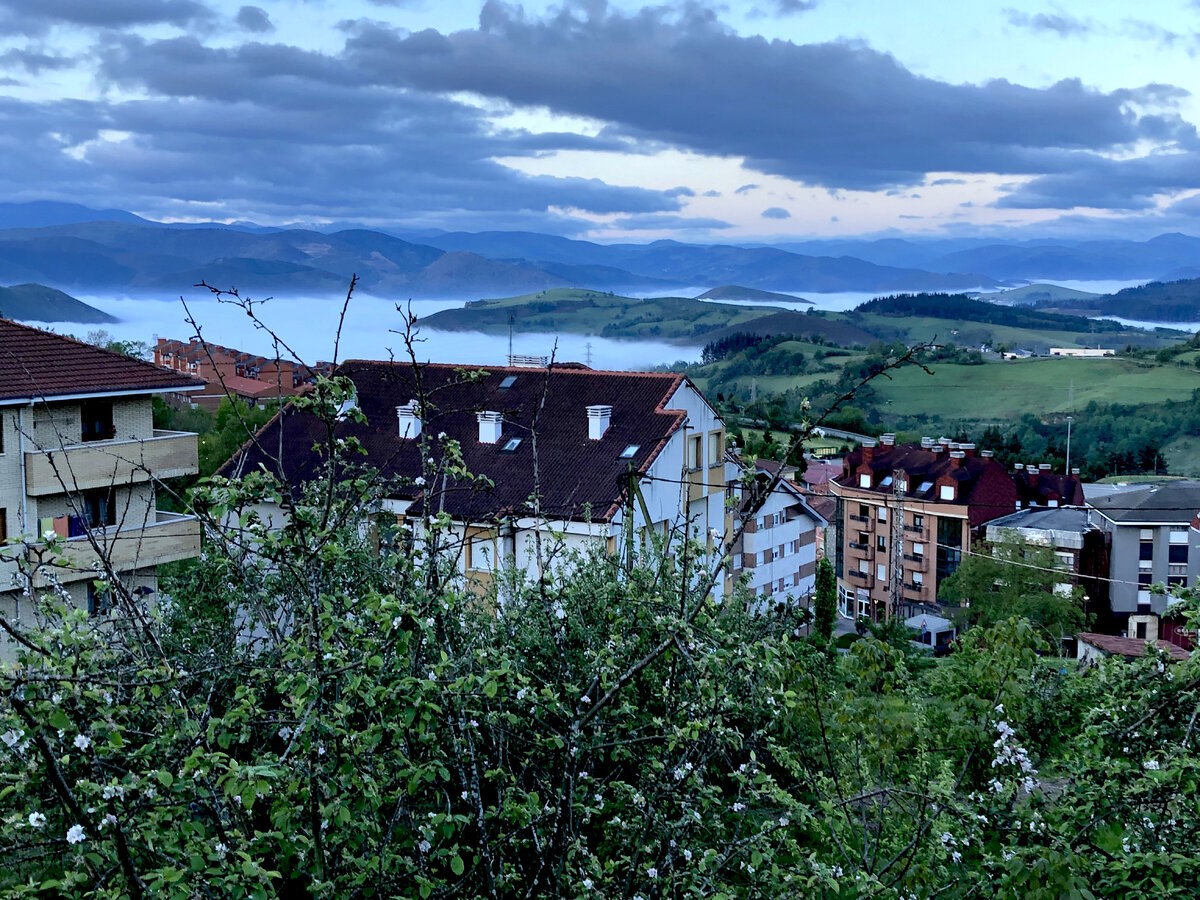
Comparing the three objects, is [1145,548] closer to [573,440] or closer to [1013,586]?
[1013,586]

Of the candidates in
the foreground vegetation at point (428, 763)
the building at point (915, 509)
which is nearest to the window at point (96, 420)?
the foreground vegetation at point (428, 763)

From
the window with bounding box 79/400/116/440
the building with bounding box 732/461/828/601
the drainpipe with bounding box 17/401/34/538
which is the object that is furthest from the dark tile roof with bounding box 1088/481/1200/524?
the drainpipe with bounding box 17/401/34/538

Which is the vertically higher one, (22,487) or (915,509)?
(22,487)

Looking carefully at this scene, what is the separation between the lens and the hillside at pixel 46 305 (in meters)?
126

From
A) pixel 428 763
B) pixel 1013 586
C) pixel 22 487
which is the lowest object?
pixel 1013 586

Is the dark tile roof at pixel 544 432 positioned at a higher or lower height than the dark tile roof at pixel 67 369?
lower

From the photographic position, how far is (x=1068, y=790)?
7.25 meters

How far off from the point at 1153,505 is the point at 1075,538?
655 cm

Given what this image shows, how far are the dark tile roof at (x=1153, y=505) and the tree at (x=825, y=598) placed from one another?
2689 cm

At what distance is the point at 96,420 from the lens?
24.9 m

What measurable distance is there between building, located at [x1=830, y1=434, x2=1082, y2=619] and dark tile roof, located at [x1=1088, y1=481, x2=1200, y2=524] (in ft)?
9.75

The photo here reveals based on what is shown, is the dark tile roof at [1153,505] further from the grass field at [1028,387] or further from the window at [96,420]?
the grass field at [1028,387]

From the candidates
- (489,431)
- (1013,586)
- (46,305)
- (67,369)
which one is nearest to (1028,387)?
(1013,586)

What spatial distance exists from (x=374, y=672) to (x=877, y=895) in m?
2.80
